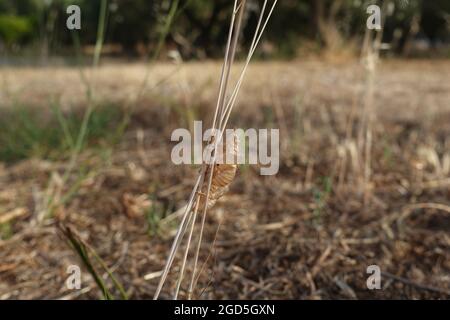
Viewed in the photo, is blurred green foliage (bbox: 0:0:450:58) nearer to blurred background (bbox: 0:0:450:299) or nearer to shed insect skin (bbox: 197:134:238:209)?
blurred background (bbox: 0:0:450:299)

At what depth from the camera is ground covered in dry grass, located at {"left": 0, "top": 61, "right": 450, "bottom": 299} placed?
4.32 ft

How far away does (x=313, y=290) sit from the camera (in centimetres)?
126

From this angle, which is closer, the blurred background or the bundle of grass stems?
the bundle of grass stems

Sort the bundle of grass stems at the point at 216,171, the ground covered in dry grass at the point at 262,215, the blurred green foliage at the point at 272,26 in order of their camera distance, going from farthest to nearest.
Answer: the blurred green foliage at the point at 272,26
the ground covered in dry grass at the point at 262,215
the bundle of grass stems at the point at 216,171

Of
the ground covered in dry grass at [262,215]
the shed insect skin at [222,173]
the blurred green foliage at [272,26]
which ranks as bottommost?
the ground covered in dry grass at [262,215]

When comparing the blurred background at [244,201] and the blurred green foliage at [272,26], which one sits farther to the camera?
the blurred green foliage at [272,26]

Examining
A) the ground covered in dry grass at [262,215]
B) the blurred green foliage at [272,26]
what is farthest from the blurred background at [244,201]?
the blurred green foliage at [272,26]

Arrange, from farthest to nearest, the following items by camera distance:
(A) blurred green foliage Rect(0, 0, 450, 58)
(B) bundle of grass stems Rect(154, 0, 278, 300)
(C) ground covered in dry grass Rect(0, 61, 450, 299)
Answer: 1. (A) blurred green foliage Rect(0, 0, 450, 58)
2. (C) ground covered in dry grass Rect(0, 61, 450, 299)
3. (B) bundle of grass stems Rect(154, 0, 278, 300)

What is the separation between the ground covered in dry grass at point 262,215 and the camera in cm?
132

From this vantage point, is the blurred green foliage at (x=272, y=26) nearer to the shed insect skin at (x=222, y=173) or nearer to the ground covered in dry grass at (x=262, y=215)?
the ground covered in dry grass at (x=262, y=215)

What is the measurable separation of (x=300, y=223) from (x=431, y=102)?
1.91 meters

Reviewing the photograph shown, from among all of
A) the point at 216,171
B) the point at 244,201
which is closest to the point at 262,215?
the point at 244,201

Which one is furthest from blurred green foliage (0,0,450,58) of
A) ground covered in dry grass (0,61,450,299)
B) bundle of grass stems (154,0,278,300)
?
bundle of grass stems (154,0,278,300)

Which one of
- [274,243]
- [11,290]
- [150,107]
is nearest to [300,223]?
[274,243]
